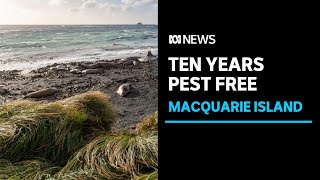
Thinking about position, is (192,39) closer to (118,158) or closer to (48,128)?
(118,158)

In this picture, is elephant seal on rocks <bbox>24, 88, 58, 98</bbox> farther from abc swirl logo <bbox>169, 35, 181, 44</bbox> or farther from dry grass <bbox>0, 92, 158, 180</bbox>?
abc swirl logo <bbox>169, 35, 181, 44</bbox>

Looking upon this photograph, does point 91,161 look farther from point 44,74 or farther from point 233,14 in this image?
point 44,74

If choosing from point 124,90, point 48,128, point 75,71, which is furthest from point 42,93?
point 48,128

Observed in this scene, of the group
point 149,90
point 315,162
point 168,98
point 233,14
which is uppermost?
point 233,14

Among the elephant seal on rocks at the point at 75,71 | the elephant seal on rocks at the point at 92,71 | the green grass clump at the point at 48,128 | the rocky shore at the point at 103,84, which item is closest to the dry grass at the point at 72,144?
the green grass clump at the point at 48,128

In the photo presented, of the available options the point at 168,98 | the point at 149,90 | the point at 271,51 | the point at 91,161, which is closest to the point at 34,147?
the point at 91,161

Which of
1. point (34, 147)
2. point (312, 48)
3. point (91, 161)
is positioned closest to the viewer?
point (312, 48)
